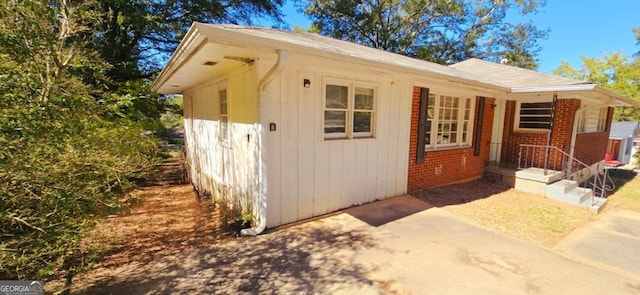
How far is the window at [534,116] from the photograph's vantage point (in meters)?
7.64

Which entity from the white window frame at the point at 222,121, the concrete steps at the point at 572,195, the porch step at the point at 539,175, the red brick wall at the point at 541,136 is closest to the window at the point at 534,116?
the red brick wall at the point at 541,136

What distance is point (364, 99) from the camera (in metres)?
4.96

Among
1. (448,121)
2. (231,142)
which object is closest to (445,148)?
(448,121)

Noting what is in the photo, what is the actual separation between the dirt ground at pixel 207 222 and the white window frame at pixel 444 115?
109 cm

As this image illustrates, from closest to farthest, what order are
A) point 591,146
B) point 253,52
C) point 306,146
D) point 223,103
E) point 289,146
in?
point 253,52 < point 289,146 < point 306,146 < point 223,103 < point 591,146

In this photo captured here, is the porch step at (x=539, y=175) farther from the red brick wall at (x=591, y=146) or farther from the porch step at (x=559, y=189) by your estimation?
the red brick wall at (x=591, y=146)

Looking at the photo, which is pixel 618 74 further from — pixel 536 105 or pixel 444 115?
pixel 444 115

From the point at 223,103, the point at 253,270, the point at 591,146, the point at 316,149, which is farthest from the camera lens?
the point at 591,146

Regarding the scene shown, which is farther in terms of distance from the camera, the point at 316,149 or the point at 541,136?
the point at 541,136

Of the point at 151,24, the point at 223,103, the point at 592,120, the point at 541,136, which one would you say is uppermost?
the point at 151,24

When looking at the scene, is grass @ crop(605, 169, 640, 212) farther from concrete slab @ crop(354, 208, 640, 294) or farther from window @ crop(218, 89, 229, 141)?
window @ crop(218, 89, 229, 141)

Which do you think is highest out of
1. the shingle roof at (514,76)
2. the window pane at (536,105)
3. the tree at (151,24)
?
the tree at (151,24)

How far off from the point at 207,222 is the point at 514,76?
30.8 feet

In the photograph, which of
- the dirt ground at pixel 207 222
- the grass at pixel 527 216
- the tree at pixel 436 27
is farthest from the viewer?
the tree at pixel 436 27
